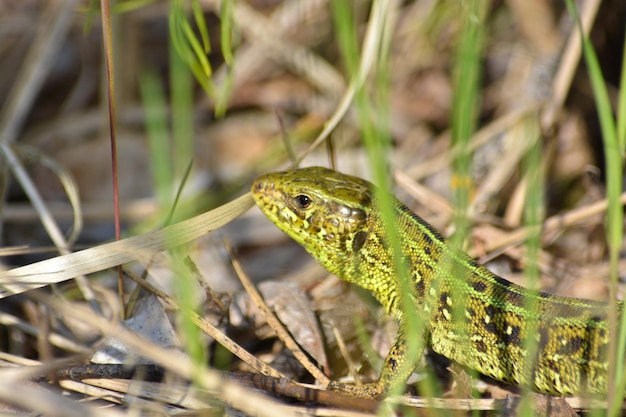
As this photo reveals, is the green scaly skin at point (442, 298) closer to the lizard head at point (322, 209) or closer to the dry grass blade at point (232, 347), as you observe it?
the lizard head at point (322, 209)

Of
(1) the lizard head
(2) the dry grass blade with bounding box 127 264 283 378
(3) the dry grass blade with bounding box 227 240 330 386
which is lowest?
(2) the dry grass blade with bounding box 127 264 283 378

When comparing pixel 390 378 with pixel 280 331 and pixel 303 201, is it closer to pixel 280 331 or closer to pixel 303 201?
pixel 280 331

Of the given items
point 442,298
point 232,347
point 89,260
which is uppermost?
Result: point 442,298

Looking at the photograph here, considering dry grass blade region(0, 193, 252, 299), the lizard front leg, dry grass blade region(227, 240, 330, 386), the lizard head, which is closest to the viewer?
dry grass blade region(0, 193, 252, 299)

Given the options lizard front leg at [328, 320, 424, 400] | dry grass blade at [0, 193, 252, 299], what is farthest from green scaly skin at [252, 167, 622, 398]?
dry grass blade at [0, 193, 252, 299]

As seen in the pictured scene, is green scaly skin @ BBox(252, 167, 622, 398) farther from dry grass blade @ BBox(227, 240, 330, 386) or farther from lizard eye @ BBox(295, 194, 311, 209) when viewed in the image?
dry grass blade @ BBox(227, 240, 330, 386)

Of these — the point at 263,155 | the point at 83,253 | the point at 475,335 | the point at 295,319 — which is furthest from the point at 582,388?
the point at 263,155

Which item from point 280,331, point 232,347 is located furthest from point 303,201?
point 232,347

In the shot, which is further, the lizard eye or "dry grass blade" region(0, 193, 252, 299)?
the lizard eye
